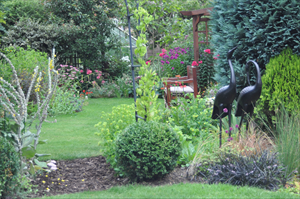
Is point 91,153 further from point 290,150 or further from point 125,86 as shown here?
point 125,86

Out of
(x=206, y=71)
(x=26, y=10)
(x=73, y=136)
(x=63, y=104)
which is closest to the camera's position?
(x=73, y=136)

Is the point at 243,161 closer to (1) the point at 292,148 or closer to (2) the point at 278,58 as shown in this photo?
(1) the point at 292,148

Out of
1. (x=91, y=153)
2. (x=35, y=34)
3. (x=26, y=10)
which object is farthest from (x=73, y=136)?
(x=26, y=10)

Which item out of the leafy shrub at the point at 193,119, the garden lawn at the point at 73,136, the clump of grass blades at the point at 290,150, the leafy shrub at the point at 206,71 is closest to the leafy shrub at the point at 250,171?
the clump of grass blades at the point at 290,150

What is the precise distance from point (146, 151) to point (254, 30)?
302cm

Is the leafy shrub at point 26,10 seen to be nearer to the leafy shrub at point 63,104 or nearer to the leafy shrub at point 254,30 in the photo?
the leafy shrub at point 63,104

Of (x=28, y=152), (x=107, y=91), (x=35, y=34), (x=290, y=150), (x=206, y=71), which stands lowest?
(x=290, y=150)

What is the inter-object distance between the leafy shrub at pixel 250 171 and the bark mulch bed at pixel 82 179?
15.7 inches

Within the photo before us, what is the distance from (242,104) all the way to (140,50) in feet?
5.21

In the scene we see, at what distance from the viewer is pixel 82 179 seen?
347cm

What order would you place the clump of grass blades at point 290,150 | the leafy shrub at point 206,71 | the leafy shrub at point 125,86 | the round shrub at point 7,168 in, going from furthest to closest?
the leafy shrub at point 125,86
the leafy shrub at point 206,71
the clump of grass blades at point 290,150
the round shrub at point 7,168

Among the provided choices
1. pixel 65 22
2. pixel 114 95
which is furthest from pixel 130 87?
pixel 65 22

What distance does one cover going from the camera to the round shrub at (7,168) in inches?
109

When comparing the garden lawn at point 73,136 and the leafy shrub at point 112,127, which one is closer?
the leafy shrub at point 112,127
